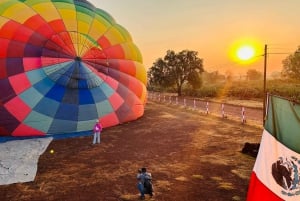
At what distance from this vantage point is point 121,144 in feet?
44.9

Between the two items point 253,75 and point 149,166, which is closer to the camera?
point 149,166

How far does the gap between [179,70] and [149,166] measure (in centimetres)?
3973

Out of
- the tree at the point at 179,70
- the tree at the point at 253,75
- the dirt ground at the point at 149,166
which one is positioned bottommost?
the dirt ground at the point at 149,166

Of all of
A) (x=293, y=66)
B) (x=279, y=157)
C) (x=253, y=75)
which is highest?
(x=253, y=75)

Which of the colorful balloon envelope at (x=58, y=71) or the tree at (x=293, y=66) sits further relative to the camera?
the tree at (x=293, y=66)

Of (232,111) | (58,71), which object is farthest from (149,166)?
(232,111)

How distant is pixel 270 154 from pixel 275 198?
24.3 inches

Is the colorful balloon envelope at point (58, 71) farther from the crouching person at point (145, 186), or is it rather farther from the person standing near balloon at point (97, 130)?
the crouching person at point (145, 186)

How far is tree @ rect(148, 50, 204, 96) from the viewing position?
159 ft

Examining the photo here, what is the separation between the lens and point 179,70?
161 ft

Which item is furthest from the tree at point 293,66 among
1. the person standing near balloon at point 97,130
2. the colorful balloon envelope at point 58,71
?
the person standing near balloon at point 97,130

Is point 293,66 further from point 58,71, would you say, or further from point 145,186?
point 145,186

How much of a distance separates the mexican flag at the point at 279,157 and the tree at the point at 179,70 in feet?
146

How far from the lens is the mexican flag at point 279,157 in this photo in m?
3.76
